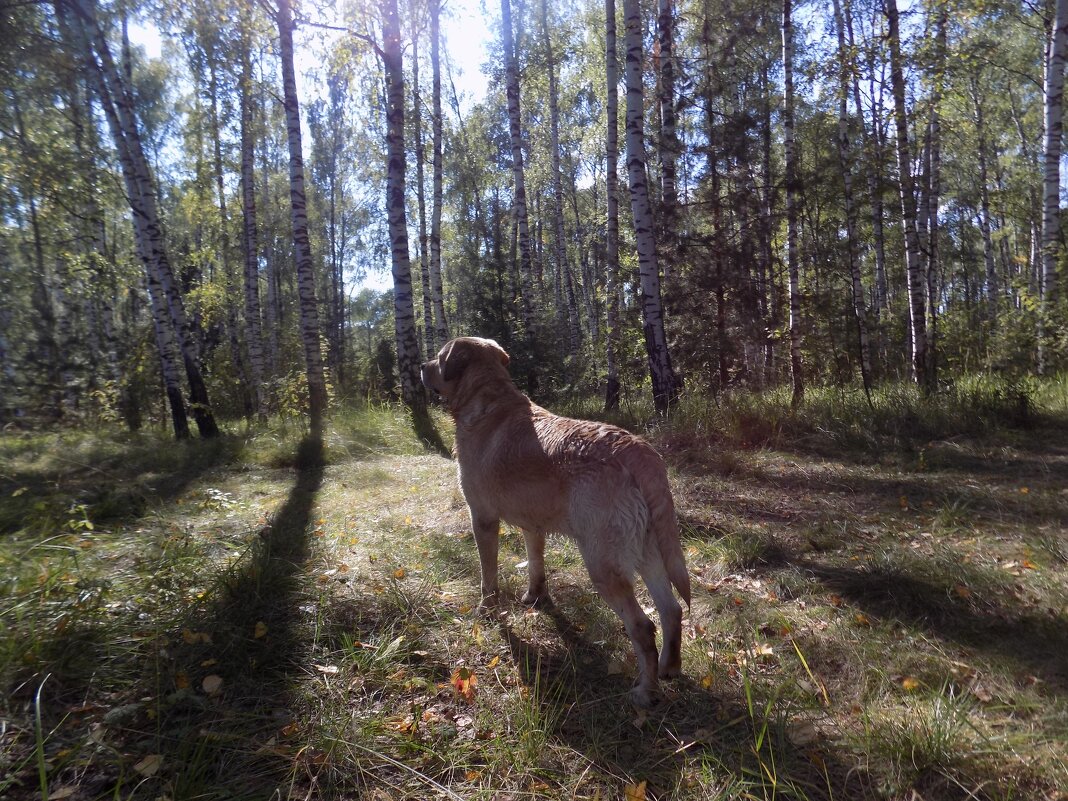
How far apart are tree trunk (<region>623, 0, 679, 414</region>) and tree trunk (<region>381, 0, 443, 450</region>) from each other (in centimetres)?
379

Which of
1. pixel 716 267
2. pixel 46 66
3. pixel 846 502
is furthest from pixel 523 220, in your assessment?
pixel 846 502

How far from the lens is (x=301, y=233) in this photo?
36.2 feet

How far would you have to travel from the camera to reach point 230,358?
2172cm

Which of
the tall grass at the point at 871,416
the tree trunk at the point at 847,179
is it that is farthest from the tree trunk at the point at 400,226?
the tree trunk at the point at 847,179

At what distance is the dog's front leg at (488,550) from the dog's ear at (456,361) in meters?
0.98

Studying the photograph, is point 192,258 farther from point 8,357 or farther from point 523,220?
point 523,220

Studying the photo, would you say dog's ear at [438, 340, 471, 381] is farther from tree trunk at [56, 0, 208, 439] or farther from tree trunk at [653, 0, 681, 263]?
tree trunk at [56, 0, 208, 439]

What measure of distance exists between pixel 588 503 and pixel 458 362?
5.13 feet

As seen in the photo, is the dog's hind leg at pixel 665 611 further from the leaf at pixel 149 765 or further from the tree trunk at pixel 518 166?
the tree trunk at pixel 518 166

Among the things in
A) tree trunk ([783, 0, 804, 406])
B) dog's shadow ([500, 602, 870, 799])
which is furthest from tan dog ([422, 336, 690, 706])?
tree trunk ([783, 0, 804, 406])

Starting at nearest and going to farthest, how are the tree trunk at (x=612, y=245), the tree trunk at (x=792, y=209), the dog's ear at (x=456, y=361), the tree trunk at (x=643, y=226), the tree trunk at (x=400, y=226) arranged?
1. the dog's ear at (x=456, y=361)
2. the tree trunk at (x=643, y=226)
3. the tree trunk at (x=400, y=226)
4. the tree trunk at (x=792, y=209)
5. the tree trunk at (x=612, y=245)

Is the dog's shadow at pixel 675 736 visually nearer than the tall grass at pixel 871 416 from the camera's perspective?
Yes

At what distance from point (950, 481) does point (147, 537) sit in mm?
6689

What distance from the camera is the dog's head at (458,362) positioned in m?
3.83
